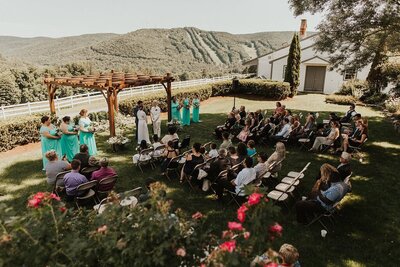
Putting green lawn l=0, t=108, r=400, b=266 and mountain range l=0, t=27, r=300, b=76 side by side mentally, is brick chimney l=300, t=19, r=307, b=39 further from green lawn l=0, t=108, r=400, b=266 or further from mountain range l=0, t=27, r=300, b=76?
mountain range l=0, t=27, r=300, b=76

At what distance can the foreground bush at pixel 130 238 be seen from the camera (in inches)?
99.3

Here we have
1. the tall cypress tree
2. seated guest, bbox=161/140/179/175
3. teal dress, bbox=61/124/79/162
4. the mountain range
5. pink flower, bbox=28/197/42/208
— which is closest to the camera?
pink flower, bbox=28/197/42/208

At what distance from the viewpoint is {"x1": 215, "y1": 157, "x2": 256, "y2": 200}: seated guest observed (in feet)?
21.4

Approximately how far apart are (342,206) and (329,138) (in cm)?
411

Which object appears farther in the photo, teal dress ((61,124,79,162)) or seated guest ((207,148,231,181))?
teal dress ((61,124,79,162))

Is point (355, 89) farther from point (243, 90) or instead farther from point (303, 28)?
point (303, 28)

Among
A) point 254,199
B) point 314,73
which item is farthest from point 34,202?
point 314,73

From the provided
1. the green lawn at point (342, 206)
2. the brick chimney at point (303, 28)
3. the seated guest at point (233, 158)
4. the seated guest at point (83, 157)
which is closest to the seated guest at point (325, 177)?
the green lawn at point (342, 206)

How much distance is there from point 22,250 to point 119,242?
920 mm

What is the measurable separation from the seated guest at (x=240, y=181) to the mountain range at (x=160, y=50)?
86.3m

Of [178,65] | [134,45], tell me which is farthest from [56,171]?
[134,45]

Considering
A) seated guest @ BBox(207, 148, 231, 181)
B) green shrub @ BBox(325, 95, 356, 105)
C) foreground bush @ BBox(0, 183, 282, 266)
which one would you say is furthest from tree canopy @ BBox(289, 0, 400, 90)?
foreground bush @ BBox(0, 183, 282, 266)

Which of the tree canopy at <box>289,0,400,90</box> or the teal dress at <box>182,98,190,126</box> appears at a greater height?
the tree canopy at <box>289,0,400,90</box>

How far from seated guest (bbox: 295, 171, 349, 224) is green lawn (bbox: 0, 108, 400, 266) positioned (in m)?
0.28
